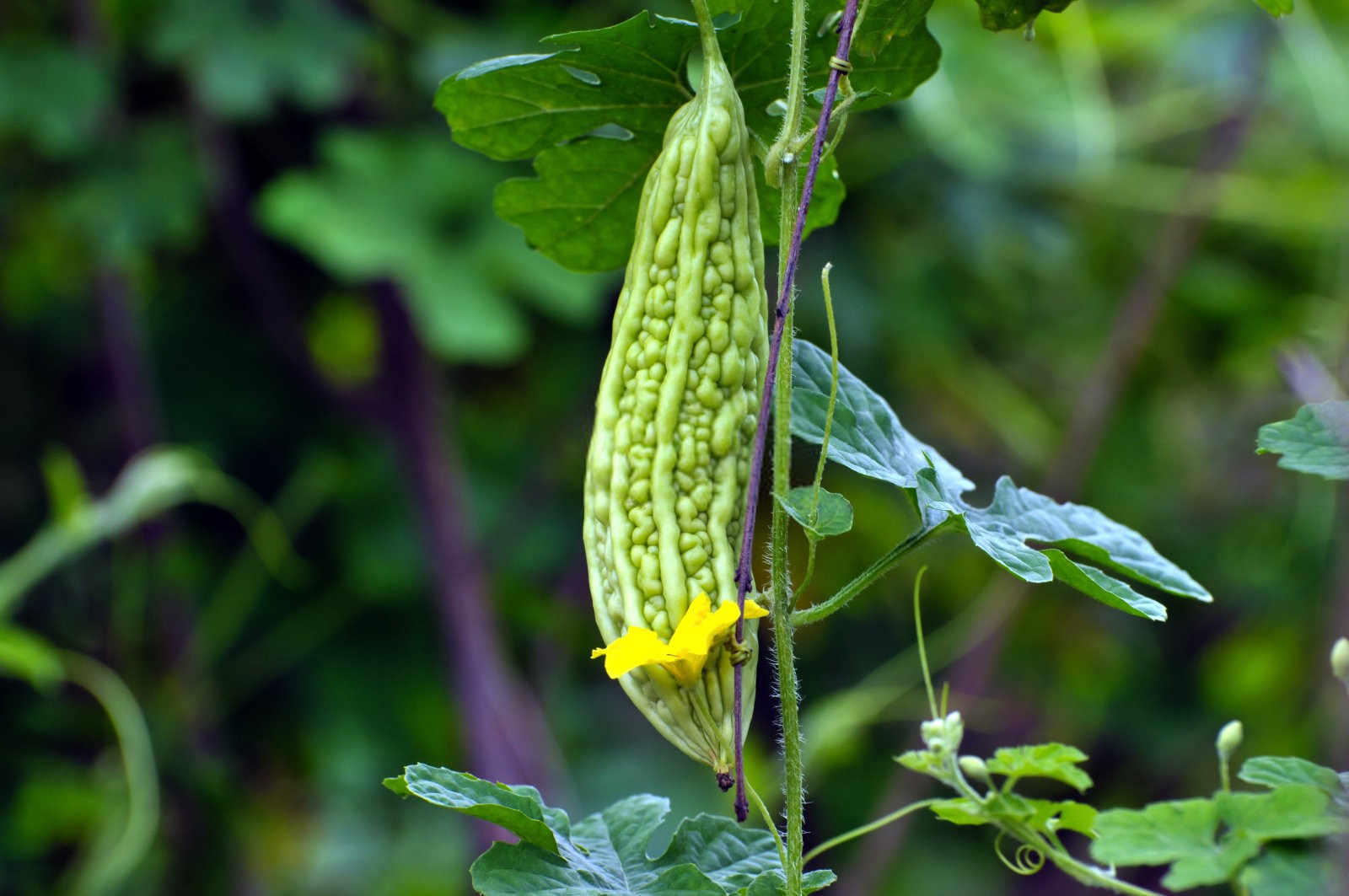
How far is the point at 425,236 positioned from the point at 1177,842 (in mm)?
1427

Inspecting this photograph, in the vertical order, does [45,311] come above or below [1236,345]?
above

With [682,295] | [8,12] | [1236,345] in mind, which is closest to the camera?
[682,295]

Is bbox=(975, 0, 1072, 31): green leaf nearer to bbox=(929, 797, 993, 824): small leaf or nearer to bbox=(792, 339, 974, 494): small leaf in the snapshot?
bbox=(792, 339, 974, 494): small leaf

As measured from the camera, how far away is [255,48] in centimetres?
157

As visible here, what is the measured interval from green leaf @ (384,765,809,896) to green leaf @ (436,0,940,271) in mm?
311

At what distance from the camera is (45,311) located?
192 cm

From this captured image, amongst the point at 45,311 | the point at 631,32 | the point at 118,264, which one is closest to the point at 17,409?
the point at 45,311

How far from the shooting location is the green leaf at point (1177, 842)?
1.39 feet

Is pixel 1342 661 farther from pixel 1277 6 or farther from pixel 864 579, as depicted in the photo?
pixel 1277 6

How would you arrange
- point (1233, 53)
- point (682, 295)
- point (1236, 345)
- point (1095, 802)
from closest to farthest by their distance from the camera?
point (682, 295) < point (1233, 53) < point (1236, 345) < point (1095, 802)

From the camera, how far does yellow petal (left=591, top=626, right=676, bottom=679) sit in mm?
490

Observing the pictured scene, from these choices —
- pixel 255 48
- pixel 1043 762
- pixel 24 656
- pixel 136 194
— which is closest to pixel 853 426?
pixel 1043 762

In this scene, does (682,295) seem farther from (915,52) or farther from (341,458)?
(341,458)

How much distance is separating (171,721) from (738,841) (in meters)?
1.45
